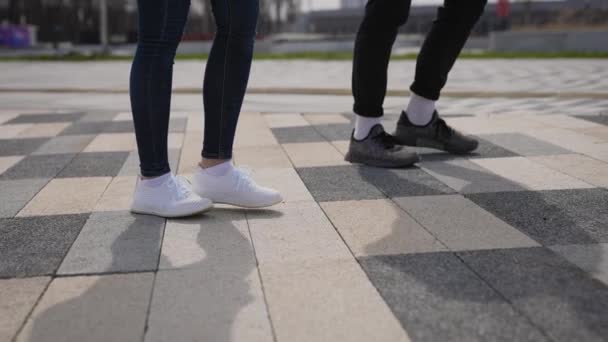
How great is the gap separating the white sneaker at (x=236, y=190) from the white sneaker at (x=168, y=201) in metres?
0.10

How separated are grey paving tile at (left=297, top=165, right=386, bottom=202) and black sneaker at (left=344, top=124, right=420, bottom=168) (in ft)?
0.24

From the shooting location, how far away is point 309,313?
1.46 meters

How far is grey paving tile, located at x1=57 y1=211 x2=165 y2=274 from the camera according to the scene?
Result: 1.77m

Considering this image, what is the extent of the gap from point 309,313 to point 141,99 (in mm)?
988

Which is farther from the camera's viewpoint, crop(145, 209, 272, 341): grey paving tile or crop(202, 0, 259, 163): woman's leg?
crop(202, 0, 259, 163): woman's leg

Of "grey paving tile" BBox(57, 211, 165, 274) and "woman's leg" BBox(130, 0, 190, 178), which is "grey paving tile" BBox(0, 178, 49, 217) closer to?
"grey paving tile" BBox(57, 211, 165, 274)

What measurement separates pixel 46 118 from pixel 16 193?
236cm

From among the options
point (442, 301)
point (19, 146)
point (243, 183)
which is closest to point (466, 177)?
point (243, 183)

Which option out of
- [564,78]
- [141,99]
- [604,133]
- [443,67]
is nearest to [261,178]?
[141,99]

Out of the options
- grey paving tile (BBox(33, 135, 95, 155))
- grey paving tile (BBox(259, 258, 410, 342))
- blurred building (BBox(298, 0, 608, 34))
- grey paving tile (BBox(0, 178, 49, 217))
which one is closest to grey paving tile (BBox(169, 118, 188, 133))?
grey paving tile (BBox(33, 135, 95, 155))

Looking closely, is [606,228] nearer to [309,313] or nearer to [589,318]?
[589,318]

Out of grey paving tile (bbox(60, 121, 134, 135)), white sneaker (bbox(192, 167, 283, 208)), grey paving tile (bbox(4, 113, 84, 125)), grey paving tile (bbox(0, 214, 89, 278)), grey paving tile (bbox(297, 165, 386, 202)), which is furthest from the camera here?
grey paving tile (bbox(4, 113, 84, 125))

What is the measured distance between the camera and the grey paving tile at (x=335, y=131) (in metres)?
3.81

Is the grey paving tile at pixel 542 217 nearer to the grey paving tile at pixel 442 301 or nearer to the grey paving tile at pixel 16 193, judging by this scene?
the grey paving tile at pixel 442 301
